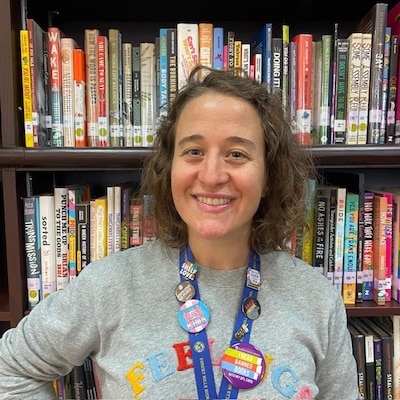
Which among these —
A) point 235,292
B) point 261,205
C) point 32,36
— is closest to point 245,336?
point 235,292

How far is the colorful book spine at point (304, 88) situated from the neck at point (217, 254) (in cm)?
34

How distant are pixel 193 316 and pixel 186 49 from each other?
2.17ft

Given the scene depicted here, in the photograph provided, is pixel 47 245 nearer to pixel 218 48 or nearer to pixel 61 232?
pixel 61 232

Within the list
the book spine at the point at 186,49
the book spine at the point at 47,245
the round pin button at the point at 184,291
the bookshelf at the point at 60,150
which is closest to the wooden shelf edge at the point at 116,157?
the bookshelf at the point at 60,150

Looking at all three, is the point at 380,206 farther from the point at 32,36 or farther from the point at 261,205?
the point at 32,36

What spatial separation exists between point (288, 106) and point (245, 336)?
59 centimetres

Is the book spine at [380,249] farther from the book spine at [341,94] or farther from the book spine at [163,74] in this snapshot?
the book spine at [163,74]

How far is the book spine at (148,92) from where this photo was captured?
40.4 inches

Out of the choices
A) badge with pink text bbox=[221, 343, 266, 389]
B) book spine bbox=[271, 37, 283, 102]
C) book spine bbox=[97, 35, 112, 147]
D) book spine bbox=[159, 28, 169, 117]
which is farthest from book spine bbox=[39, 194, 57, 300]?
book spine bbox=[271, 37, 283, 102]

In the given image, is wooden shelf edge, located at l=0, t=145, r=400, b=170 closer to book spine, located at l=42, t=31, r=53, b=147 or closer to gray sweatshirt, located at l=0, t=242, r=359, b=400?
book spine, located at l=42, t=31, r=53, b=147

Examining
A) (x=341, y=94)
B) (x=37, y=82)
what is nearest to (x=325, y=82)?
(x=341, y=94)

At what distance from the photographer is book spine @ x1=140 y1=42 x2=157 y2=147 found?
1025 mm

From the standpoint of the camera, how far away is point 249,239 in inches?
37.7

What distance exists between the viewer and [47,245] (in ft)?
3.43
